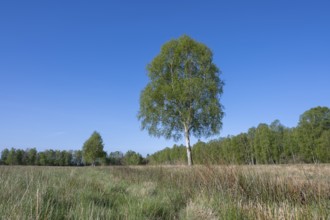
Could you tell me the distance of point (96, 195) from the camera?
5066 millimetres

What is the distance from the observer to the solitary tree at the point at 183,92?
71.0ft

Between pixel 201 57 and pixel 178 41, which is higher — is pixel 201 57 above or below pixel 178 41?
below

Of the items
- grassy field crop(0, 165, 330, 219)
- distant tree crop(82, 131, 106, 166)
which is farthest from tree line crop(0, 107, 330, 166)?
grassy field crop(0, 165, 330, 219)

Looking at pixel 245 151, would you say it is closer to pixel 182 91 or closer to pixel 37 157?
pixel 182 91

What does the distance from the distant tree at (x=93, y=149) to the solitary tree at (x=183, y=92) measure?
118ft

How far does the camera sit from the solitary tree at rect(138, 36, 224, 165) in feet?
71.0

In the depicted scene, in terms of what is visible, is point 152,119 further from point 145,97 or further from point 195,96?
point 195,96

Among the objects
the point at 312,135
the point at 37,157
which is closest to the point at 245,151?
the point at 312,135

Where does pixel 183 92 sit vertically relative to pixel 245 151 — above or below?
above

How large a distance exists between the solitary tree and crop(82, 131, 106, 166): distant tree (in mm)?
35885

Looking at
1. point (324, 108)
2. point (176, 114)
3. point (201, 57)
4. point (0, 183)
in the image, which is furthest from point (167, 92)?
point (324, 108)

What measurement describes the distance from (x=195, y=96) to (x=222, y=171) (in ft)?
53.8

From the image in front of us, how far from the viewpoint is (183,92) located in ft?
69.3

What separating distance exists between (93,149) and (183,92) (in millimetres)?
40345
